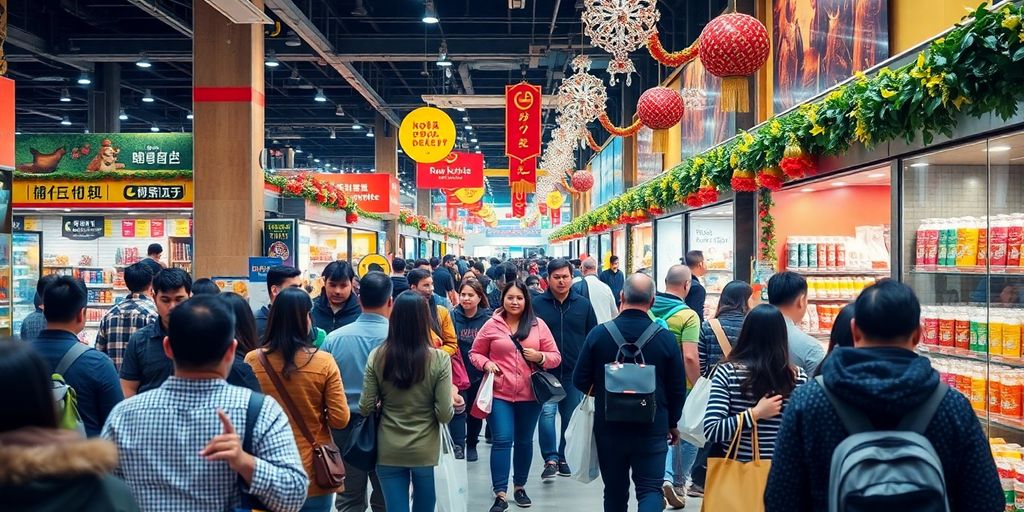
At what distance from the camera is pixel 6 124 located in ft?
24.1

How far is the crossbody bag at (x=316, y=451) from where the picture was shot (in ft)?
12.2

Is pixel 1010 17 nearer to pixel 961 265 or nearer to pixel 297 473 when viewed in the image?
pixel 961 265

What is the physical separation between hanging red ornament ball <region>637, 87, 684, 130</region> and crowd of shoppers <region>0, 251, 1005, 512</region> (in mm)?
1880

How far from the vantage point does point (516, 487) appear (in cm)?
623

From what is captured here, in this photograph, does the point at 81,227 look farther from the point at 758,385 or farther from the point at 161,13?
the point at 758,385

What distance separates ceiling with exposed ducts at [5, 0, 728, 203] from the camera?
588 inches

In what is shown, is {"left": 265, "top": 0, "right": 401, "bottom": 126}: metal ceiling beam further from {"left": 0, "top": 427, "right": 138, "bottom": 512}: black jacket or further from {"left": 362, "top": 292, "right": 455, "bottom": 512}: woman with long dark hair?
{"left": 0, "top": 427, "right": 138, "bottom": 512}: black jacket

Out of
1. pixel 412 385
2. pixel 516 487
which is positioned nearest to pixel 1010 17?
pixel 412 385

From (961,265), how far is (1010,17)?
1.90 meters

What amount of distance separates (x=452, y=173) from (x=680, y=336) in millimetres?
15130

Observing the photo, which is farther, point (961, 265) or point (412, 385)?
point (961, 265)

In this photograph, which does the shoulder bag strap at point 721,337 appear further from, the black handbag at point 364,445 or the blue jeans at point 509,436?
the black handbag at point 364,445

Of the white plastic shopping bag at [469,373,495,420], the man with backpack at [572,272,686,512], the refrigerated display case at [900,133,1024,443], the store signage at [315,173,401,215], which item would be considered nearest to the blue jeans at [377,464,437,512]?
the man with backpack at [572,272,686,512]

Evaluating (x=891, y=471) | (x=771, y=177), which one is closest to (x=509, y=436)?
(x=771, y=177)
